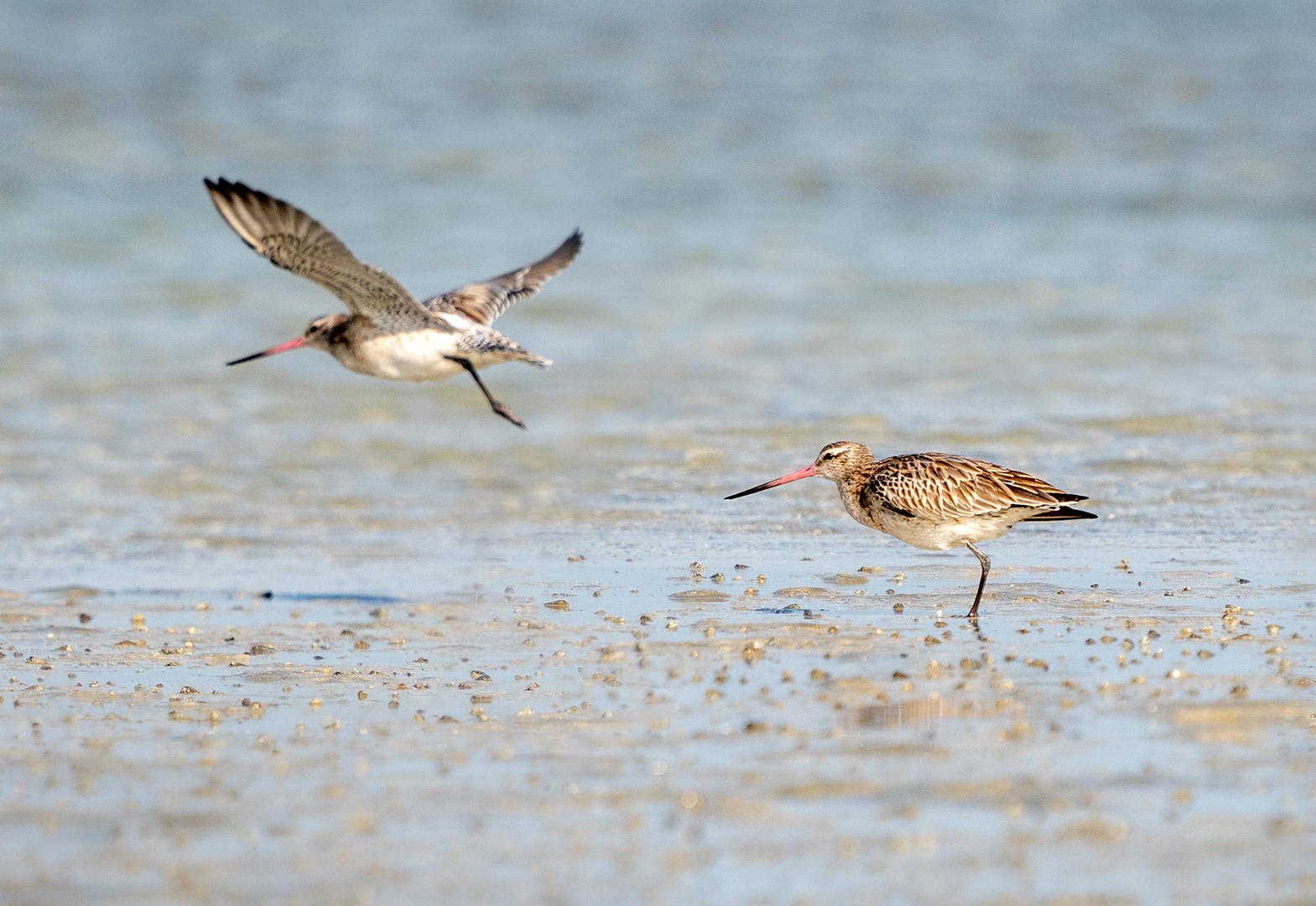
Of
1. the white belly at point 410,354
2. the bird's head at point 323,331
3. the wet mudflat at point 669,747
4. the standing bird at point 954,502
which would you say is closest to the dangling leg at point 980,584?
the standing bird at point 954,502

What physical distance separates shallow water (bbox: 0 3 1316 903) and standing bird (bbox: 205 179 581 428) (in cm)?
92

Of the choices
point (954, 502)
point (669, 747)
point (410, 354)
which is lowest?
point (669, 747)

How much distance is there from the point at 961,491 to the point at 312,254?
316cm

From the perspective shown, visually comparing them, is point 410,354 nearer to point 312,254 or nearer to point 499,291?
point 312,254

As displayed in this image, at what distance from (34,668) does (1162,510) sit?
18.4ft

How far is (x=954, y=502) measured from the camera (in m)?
7.66

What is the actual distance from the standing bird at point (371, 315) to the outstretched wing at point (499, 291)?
0.03 ft

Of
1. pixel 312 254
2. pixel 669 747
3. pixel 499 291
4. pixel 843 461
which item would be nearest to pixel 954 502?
pixel 843 461

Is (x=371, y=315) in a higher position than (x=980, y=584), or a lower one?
higher

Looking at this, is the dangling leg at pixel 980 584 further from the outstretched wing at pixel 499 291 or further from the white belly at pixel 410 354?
the outstretched wing at pixel 499 291

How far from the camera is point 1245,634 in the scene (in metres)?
6.77

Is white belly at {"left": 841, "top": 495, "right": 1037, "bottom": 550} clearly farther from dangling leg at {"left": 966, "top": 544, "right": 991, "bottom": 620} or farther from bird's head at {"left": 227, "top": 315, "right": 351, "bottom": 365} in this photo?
bird's head at {"left": 227, "top": 315, "right": 351, "bottom": 365}

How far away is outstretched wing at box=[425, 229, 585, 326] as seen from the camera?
975 cm

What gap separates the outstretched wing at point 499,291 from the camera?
975 centimetres
